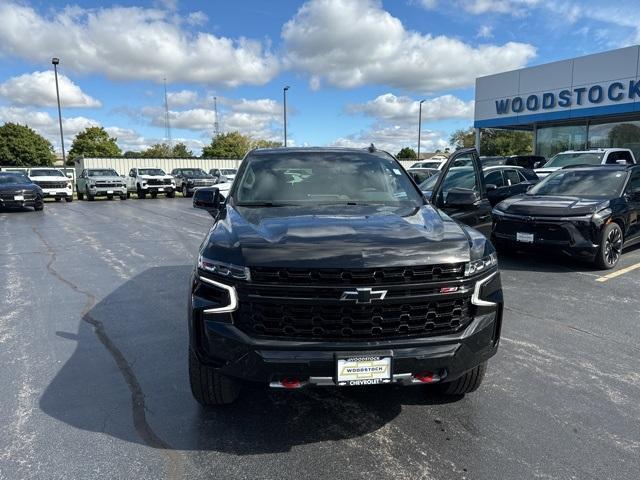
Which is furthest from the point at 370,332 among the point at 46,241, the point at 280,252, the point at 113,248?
the point at 46,241

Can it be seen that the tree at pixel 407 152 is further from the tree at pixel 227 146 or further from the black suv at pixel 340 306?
the black suv at pixel 340 306

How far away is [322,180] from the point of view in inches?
163

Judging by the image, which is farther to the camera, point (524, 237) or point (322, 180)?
point (524, 237)

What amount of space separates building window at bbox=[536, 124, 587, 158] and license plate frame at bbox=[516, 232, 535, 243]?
20.6 m

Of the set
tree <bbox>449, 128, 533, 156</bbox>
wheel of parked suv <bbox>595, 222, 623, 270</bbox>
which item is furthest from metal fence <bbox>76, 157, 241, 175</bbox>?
wheel of parked suv <bbox>595, 222, 623, 270</bbox>

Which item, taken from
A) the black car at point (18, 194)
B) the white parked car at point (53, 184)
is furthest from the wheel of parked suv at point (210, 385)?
the white parked car at point (53, 184)

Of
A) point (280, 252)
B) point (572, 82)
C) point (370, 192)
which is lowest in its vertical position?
point (280, 252)

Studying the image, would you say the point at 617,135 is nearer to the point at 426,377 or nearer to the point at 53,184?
the point at 426,377

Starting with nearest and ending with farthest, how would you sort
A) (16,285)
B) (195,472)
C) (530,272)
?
(195,472)
(16,285)
(530,272)

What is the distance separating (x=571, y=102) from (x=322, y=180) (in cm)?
2327

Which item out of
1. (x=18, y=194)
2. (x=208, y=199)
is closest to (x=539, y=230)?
(x=208, y=199)

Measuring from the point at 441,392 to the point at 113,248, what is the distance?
796 centimetres

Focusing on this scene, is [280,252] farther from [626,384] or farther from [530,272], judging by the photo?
[530,272]

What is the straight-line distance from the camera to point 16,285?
6.59 metres
